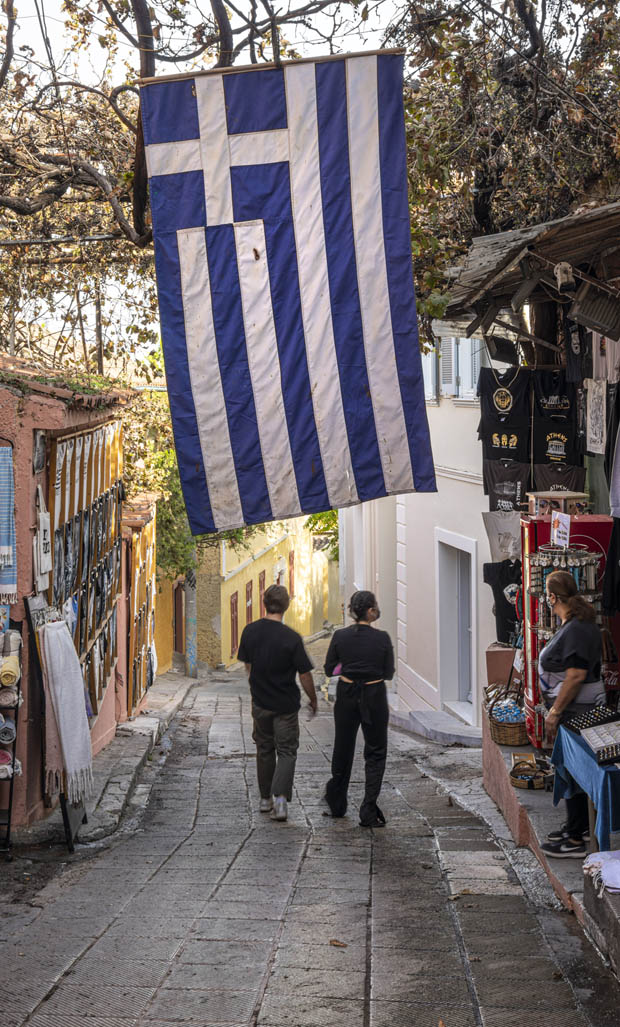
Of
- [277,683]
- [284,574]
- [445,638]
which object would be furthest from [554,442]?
[284,574]

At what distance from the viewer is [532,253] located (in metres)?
6.50

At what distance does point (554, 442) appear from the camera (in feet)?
31.7

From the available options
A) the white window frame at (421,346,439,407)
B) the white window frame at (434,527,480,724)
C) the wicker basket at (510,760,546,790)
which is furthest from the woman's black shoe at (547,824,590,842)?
the white window frame at (421,346,439,407)

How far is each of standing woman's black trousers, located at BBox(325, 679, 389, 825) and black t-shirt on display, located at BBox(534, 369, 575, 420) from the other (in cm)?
317

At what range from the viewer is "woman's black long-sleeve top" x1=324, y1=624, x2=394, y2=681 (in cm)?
809

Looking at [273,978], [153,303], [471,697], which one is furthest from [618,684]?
[153,303]

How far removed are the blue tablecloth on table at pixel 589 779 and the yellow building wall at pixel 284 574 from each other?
21.9 m

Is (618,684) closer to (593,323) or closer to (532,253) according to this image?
(593,323)

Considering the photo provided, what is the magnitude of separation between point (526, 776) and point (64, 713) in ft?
10.8

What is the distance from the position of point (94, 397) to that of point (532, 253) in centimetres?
360

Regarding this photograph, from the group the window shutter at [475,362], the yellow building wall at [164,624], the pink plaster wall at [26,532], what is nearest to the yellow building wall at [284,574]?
the yellow building wall at [164,624]

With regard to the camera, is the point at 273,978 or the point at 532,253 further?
the point at 532,253

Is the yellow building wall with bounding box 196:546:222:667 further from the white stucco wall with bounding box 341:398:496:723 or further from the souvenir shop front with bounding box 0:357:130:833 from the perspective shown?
the souvenir shop front with bounding box 0:357:130:833

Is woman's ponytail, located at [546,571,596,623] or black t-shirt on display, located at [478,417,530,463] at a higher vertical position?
black t-shirt on display, located at [478,417,530,463]
